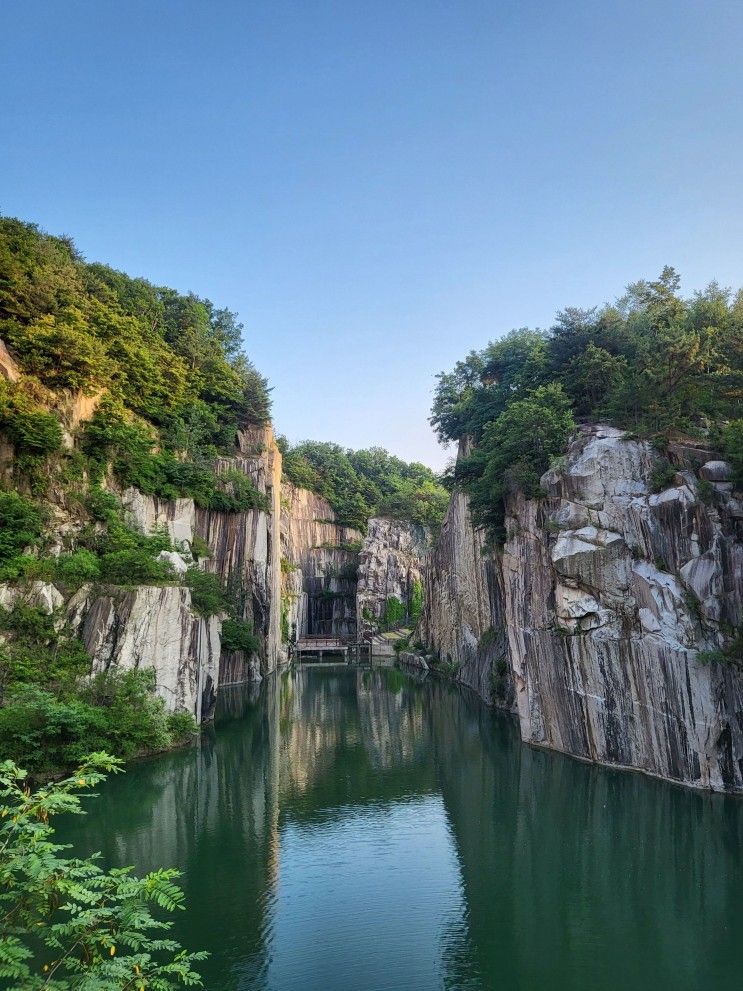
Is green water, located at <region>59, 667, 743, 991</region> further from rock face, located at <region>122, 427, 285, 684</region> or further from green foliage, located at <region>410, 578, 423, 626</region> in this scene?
green foliage, located at <region>410, 578, 423, 626</region>

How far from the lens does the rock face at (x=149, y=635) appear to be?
58.2 feet

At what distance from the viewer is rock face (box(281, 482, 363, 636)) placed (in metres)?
54.0

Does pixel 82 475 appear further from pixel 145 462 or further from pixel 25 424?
pixel 145 462

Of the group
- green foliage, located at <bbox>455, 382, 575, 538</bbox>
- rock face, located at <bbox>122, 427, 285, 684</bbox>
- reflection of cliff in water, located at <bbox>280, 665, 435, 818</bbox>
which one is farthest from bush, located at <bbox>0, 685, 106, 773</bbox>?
green foliage, located at <bbox>455, 382, 575, 538</bbox>

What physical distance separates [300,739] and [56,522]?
10.7 m

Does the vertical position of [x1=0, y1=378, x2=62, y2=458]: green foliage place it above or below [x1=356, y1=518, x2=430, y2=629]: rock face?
above

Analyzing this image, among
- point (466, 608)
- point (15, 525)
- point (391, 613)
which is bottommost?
point (391, 613)

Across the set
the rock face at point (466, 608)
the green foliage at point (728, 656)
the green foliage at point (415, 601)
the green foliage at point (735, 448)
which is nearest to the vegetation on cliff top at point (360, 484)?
the green foliage at point (415, 601)

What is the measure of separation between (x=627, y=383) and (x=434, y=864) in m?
13.6

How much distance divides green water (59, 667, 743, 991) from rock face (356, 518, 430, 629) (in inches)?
1217

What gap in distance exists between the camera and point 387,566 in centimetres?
5259

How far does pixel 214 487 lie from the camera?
3083 centimetres

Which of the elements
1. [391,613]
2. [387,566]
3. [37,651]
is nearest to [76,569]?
[37,651]

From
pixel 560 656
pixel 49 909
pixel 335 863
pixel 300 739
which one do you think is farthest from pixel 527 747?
pixel 49 909
